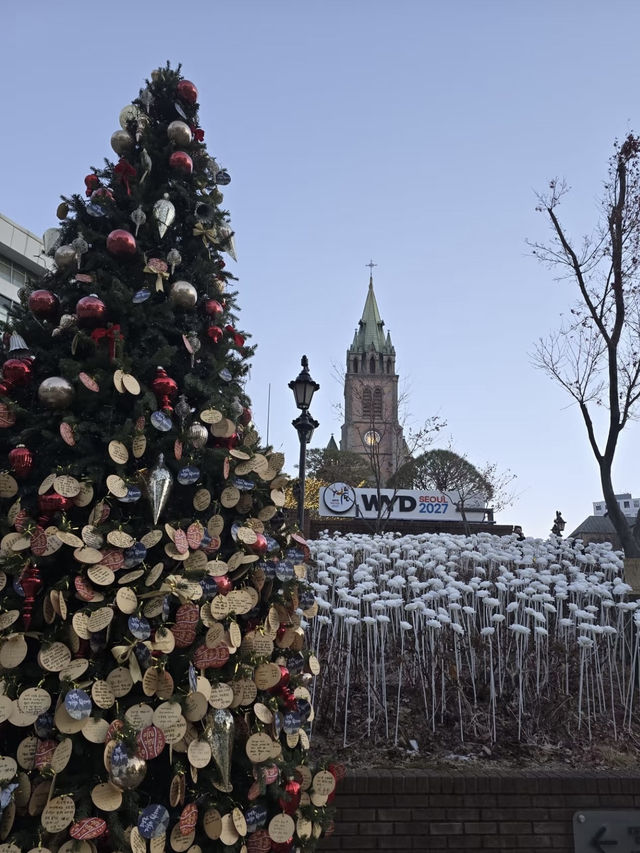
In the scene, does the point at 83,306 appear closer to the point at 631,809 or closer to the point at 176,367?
the point at 176,367

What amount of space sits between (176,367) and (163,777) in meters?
2.06

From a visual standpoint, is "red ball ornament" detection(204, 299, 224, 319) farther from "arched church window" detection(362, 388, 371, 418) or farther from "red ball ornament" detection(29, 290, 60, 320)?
"arched church window" detection(362, 388, 371, 418)

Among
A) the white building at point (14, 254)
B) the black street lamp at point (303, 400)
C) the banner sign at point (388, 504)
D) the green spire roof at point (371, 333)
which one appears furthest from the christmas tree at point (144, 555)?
the green spire roof at point (371, 333)

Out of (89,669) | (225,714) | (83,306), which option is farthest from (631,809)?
(83,306)

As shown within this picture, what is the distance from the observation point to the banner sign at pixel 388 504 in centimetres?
2088

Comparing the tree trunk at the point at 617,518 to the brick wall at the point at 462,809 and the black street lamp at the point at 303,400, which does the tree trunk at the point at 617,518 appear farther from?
the brick wall at the point at 462,809

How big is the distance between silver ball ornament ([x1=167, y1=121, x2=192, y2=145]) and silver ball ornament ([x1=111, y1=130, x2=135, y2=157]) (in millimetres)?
244

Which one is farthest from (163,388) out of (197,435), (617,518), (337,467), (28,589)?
(337,467)

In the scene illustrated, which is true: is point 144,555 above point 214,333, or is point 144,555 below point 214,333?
below

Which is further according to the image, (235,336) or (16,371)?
(235,336)

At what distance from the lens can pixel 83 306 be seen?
3.17 metres

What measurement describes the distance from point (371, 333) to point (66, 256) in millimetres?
70187

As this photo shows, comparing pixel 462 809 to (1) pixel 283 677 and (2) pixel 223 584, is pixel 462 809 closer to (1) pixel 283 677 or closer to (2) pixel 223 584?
(1) pixel 283 677

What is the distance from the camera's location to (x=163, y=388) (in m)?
3.19
